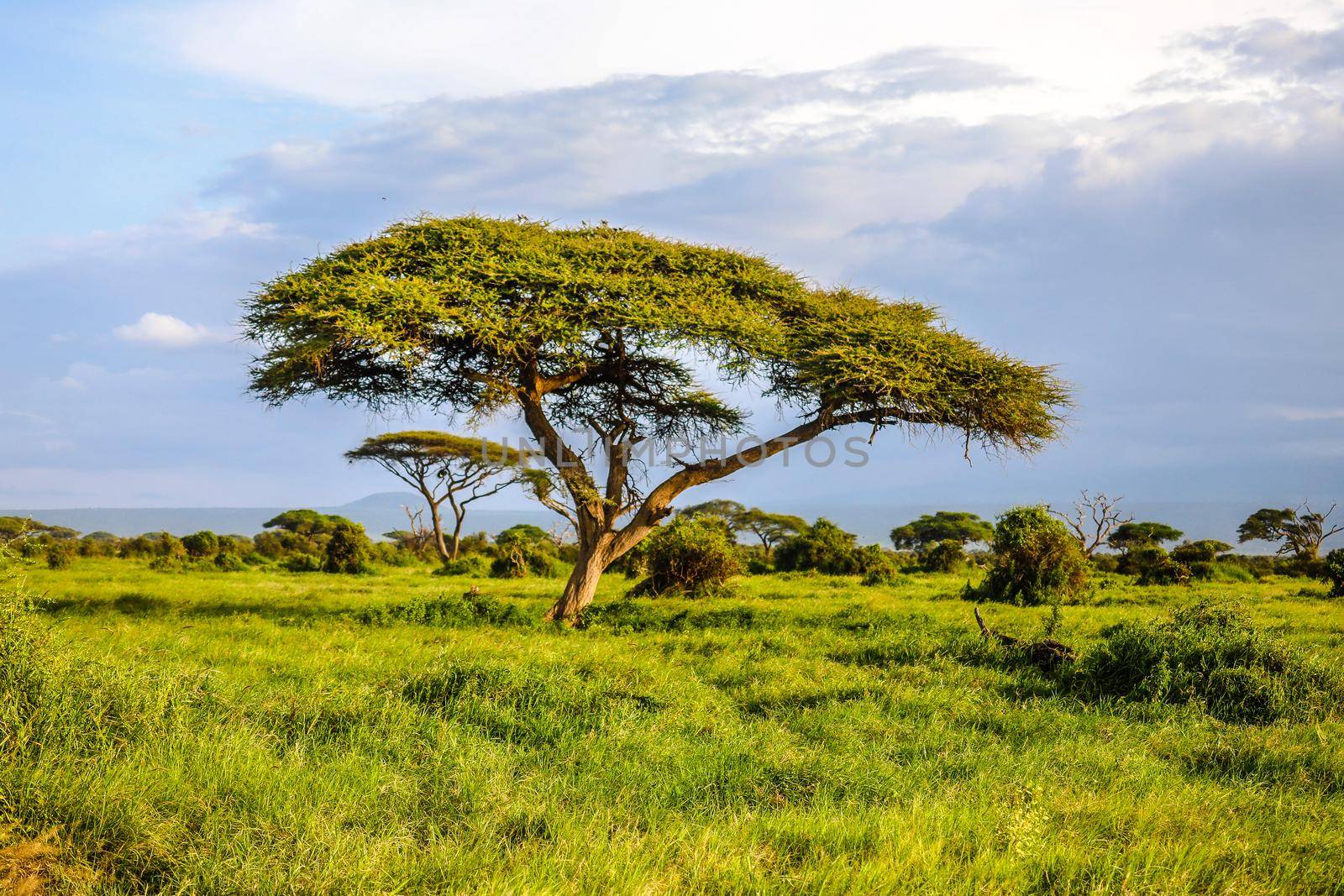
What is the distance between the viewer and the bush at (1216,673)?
805 centimetres

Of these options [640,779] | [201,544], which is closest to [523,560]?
[201,544]

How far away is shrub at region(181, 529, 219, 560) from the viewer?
111 feet

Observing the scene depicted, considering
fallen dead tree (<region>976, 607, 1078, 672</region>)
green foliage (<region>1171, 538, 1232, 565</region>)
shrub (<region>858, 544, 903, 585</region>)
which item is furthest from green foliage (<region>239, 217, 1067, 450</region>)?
green foliage (<region>1171, 538, 1232, 565</region>)

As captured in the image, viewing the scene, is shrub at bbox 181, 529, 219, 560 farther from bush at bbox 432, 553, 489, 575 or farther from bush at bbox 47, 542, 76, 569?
bush at bbox 432, 553, 489, 575

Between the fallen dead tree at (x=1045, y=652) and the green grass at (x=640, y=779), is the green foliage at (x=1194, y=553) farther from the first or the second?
the green grass at (x=640, y=779)

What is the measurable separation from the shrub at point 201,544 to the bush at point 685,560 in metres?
22.7

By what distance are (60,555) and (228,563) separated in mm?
5144

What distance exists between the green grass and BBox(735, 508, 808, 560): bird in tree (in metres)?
34.1

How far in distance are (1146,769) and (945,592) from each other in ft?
45.1

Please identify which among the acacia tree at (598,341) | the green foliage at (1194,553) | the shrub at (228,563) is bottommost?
the shrub at (228,563)

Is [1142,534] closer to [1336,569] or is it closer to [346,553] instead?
[1336,569]

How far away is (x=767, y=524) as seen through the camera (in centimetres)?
4459

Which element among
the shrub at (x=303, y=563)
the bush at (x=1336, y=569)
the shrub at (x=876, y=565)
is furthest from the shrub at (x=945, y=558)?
the shrub at (x=303, y=563)

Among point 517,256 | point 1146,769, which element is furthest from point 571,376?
point 1146,769
